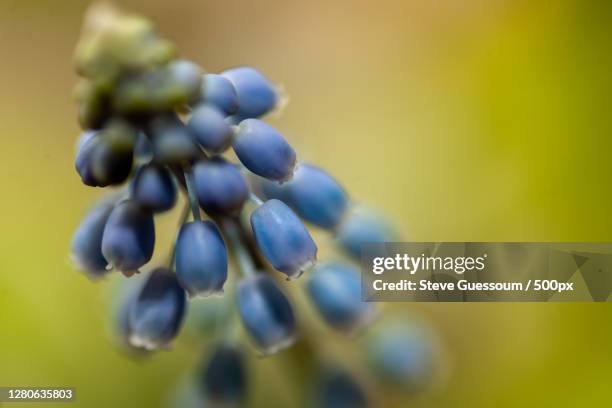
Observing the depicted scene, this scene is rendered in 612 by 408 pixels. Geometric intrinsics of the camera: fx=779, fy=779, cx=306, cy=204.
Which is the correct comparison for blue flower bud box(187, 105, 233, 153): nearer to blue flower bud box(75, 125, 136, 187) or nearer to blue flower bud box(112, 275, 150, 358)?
blue flower bud box(75, 125, 136, 187)

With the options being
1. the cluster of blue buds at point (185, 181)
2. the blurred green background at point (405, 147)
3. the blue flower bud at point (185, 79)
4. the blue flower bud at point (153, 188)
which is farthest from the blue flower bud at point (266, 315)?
the blurred green background at point (405, 147)

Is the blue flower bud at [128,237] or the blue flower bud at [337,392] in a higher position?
the blue flower bud at [128,237]

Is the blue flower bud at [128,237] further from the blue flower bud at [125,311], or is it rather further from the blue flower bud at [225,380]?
the blue flower bud at [225,380]

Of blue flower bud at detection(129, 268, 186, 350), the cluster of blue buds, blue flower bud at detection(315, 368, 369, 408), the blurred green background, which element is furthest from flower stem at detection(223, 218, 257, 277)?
the blurred green background

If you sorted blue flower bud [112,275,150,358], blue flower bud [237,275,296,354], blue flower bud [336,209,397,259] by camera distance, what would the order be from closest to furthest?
blue flower bud [237,275,296,354]
blue flower bud [112,275,150,358]
blue flower bud [336,209,397,259]

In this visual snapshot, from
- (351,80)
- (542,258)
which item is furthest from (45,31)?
(542,258)

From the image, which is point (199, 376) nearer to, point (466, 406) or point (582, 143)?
point (466, 406)

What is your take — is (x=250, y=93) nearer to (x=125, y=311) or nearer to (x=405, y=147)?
(x=125, y=311)
